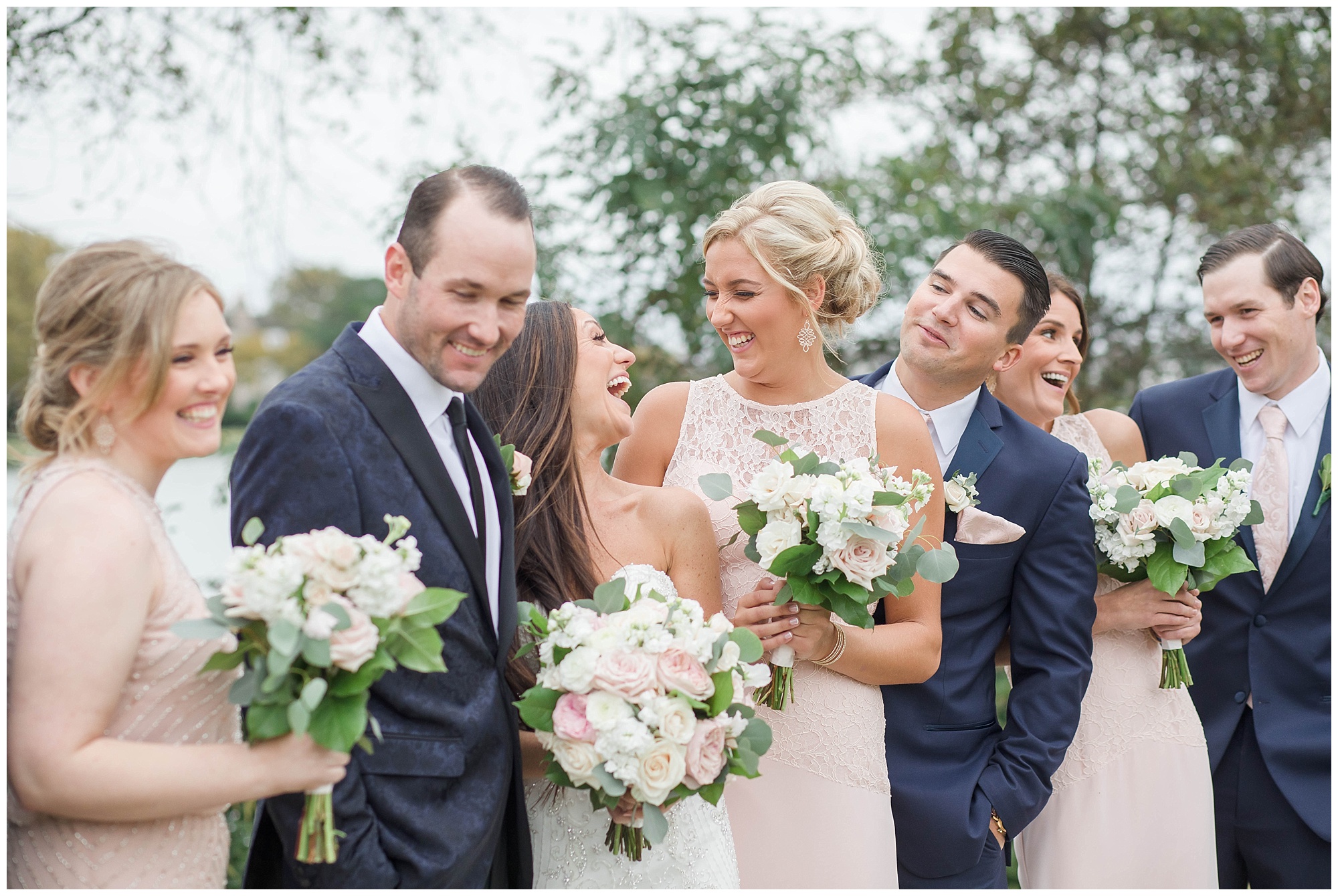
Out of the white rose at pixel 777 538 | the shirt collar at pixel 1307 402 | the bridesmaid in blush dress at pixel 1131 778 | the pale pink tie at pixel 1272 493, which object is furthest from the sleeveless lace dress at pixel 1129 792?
the white rose at pixel 777 538

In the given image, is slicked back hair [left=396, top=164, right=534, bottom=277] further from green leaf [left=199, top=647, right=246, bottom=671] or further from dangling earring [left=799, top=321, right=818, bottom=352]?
dangling earring [left=799, top=321, right=818, bottom=352]

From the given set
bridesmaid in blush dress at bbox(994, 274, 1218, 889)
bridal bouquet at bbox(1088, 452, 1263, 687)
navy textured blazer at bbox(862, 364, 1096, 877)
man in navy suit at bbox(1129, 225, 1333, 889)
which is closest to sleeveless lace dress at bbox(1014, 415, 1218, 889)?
bridesmaid in blush dress at bbox(994, 274, 1218, 889)

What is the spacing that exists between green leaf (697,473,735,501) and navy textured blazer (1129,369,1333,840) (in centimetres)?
251

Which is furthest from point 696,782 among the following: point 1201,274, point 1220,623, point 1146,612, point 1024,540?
point 1201,274

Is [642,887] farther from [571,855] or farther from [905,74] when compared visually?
[905,74]

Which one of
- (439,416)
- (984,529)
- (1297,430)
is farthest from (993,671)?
(439,416)

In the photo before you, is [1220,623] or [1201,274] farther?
[1201,274]

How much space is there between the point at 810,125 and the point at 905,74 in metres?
3.07

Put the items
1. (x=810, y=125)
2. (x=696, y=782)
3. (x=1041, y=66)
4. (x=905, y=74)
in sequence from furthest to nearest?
(x=1041, y=66) → (x=905, y=74) → (x=810, y=125) → (x=696, y=782)

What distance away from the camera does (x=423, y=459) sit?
2662 millimetres

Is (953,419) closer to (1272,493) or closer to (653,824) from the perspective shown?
(1272,493)

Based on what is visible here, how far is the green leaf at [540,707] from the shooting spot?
2.83 metres

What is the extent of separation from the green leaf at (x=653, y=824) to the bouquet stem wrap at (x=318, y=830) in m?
0.79

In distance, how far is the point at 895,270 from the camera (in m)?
7.14
